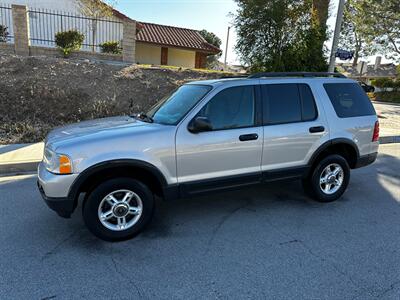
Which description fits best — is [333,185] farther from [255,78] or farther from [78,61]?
[78,61]

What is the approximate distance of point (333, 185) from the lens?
5074 mm

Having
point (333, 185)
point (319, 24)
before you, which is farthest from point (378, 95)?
point (333, 185)

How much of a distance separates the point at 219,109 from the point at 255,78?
0.77 m

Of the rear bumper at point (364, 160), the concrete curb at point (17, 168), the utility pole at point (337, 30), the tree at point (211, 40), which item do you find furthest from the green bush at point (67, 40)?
the tree at point (211, 40)

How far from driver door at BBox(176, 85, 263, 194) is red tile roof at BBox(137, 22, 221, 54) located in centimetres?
2142

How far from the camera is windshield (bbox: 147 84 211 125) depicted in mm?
4078

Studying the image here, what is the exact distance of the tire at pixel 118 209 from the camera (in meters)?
3.65

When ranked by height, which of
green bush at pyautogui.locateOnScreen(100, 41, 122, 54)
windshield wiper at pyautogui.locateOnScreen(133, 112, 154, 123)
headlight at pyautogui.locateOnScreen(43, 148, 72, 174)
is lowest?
headlight at pyautogui.locateOnScreen(43, 148, 72, 174)

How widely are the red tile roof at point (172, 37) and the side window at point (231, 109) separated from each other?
21.3 m

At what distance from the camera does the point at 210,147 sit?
3.99 m

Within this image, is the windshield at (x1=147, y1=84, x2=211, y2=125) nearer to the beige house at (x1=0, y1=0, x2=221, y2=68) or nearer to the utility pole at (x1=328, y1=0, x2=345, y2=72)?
the utility pole at (x1=328, y1=0, x2=345, y2=72)

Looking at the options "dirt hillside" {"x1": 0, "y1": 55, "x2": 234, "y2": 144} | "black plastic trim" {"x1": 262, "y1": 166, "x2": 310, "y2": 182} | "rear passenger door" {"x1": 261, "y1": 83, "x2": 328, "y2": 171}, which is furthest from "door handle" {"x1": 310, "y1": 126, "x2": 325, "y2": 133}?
"dirt hillside" {"x1": 0, "y1": 55, "x2": 234, "y2": 144}

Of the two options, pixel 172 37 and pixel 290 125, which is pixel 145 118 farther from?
pixel 172 37

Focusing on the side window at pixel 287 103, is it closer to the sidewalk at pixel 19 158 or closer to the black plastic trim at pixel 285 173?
the black plastic trim at pixel 285 173
